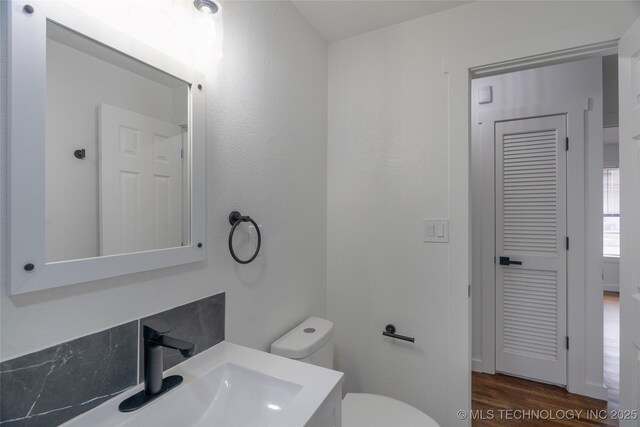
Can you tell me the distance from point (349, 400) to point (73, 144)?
4.76 ft

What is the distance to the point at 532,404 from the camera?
6.68 ft

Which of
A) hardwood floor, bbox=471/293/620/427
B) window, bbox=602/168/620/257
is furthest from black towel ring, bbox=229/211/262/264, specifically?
window, bbox=602/168/620/257

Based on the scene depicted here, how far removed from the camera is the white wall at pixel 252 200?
2.22 feet

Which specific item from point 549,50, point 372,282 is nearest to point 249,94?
point 372,282

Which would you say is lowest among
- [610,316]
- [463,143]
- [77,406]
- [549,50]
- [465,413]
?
[610,316]

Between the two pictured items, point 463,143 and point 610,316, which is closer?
point 463,143

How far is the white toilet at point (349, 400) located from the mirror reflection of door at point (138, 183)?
26.3 inches

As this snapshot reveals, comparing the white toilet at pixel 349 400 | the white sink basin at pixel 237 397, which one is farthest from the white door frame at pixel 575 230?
the white sink basin at pixel 237 397

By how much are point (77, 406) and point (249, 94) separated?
1097 millimetres

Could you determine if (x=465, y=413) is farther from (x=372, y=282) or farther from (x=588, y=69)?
(x=588, y=69)

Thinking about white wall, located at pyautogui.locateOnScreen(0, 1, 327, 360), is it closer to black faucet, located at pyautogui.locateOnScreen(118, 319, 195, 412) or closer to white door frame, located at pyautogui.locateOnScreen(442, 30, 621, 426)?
black faucet, located at pyautogui.locateOnScreen(118, 319, 195, 412)

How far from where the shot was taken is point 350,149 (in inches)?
70.8

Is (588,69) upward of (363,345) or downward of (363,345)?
upward

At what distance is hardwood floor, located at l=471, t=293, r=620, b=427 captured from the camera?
6.19 feet
